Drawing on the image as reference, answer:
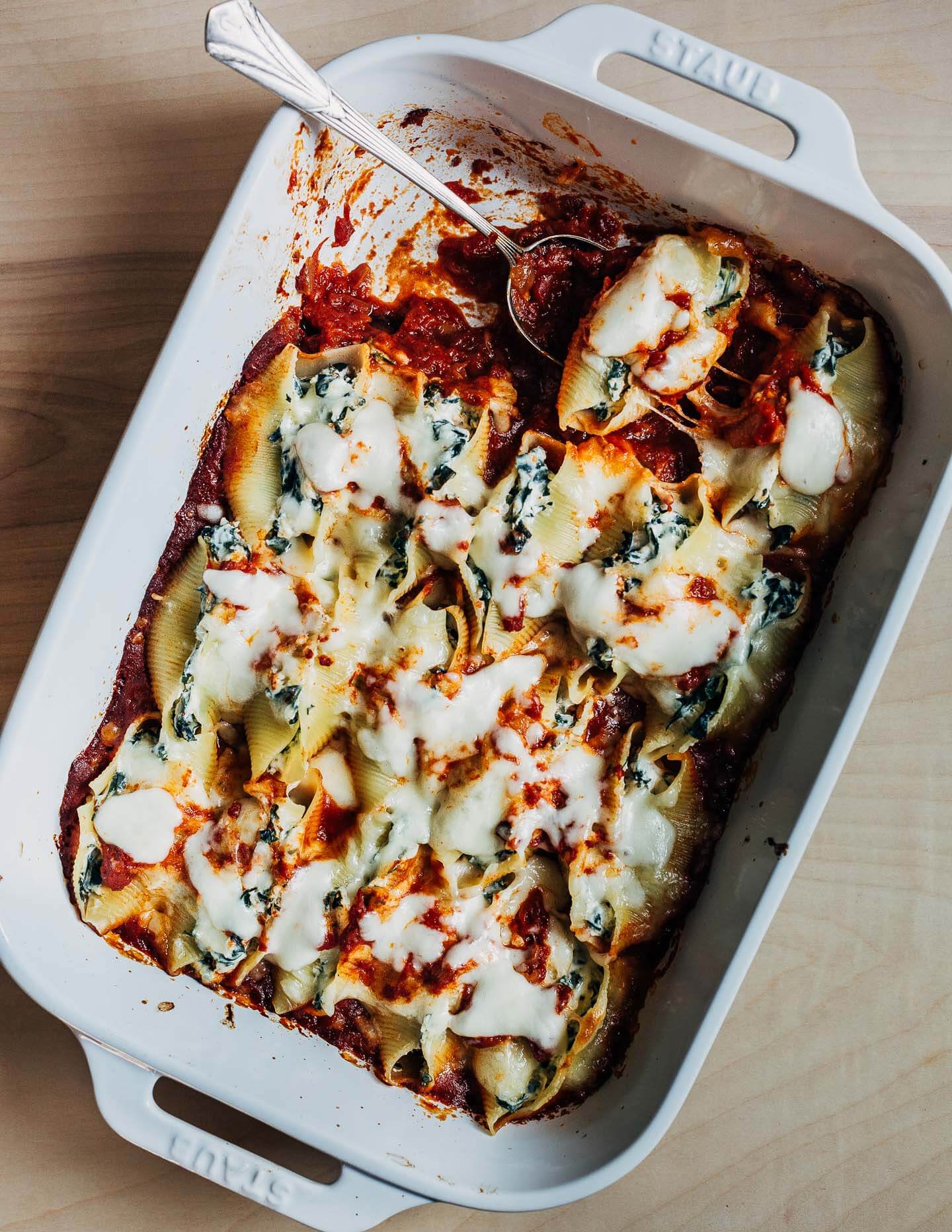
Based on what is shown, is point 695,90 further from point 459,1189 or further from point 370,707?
point 459,1189

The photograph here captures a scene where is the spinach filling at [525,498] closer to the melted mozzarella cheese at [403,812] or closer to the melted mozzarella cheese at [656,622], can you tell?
the melted mozzarella cheese at [656,622]

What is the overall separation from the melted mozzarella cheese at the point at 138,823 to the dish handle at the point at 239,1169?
1.36 feet

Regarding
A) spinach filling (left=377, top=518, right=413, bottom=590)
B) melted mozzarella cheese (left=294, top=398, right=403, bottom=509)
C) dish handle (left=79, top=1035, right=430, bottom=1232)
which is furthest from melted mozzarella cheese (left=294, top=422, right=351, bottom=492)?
dish handle (left=79, top=1035, right=430, bottom=1232)

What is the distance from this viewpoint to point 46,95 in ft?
7.94

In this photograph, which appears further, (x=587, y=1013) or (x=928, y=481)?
(x=587, y=1013)

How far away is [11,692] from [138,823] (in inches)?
21.4

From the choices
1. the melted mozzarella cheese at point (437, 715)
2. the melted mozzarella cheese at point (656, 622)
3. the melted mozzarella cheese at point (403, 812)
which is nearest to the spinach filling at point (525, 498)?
the melted mozzarella cheese at point (656, 622)

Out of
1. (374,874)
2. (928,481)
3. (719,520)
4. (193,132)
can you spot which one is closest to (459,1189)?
(374,874)

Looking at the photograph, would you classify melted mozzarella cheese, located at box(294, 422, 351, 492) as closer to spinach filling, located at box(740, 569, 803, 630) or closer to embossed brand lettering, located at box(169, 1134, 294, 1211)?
spinach filling, located at box(740, 569, 803, 630)

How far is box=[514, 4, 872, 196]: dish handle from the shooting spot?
191 centimetres

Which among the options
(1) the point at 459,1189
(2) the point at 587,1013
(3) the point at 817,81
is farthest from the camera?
(3) the point at 817,81

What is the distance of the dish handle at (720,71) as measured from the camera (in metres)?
1.91

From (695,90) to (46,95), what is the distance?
165 cm

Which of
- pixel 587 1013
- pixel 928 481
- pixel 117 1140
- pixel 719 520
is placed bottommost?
pixel 117 1140
